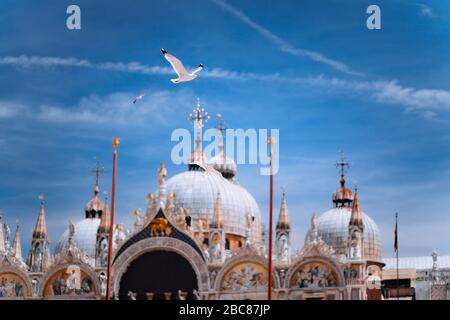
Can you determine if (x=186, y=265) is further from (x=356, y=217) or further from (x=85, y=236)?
(x=85, y=236)

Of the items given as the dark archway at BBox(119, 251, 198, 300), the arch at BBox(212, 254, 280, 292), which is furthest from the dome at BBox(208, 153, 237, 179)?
the arch at BBox(212, 254, 280, 292)

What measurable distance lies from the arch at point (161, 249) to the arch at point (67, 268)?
139 centimetres

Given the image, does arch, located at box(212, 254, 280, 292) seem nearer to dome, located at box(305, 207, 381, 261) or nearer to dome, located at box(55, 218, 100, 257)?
dome, located at box(305, 207, 381, 261)

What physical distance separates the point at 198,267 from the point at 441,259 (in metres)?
17.5

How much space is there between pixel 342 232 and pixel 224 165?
899 centimetres

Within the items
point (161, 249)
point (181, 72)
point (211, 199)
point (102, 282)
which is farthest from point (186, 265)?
point (181, 72)

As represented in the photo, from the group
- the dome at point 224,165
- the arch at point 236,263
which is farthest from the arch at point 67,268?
the dome at point 224,165

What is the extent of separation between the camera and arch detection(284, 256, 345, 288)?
143 ft

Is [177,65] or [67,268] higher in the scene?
[177,65]

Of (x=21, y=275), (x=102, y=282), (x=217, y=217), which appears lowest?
(x=102, y=282)

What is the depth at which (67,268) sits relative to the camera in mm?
47188

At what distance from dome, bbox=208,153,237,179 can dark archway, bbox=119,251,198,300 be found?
1176 centimetres
